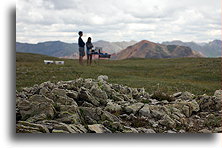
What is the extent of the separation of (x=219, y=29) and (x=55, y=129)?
19.5 feet

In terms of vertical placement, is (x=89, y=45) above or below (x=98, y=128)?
above

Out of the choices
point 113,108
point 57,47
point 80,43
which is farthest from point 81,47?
point 113,108

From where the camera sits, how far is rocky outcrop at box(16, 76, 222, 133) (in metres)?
7.18

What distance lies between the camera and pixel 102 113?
304 inches

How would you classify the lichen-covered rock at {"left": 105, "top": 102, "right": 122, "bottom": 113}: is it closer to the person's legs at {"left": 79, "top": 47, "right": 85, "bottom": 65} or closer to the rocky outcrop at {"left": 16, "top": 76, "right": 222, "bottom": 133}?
the rocky outcrop at {"left": 16, "top": 76, "right": 222, "bottom": 133}

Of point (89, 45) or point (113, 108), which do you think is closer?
point (113, 108)

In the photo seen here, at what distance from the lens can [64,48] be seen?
936 centimetres

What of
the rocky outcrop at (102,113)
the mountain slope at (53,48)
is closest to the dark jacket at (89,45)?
the mountain slope at (53,48)

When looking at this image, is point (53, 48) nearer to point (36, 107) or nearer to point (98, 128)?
point (36, 107)

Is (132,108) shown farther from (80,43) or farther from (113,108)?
(80,43)

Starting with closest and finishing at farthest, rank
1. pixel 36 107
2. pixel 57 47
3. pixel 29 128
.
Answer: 1. pixel 29 128
2. pixel 36 107
3. pixel 57 47

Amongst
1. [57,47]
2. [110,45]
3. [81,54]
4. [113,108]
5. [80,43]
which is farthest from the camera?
[110,45]

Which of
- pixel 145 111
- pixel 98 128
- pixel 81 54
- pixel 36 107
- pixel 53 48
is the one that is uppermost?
pixel 53 48

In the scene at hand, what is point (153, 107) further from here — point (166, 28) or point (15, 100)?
point (15, 100)
